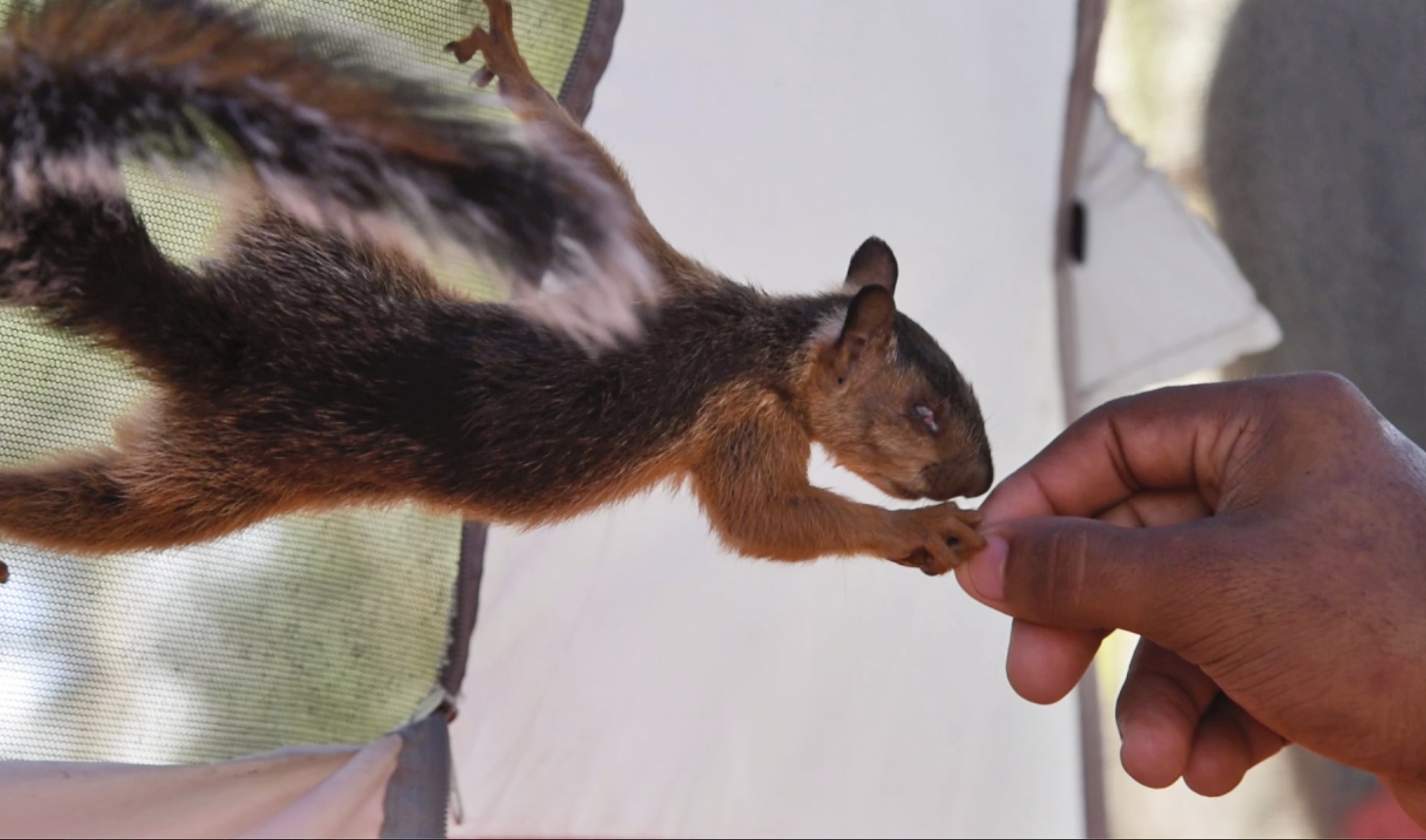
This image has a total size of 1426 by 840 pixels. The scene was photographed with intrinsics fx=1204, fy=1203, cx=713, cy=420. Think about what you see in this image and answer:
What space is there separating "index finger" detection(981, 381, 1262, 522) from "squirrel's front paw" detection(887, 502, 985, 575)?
0.24ft

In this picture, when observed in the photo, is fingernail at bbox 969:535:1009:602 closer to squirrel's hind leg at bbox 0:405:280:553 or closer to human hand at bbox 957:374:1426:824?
human hand at bbox 957:374:1426:824

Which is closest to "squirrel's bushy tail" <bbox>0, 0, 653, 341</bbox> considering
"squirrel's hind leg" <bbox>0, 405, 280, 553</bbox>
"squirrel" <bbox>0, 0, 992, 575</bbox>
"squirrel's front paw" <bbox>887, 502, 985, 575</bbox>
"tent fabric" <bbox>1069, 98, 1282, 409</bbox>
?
"squirrel" <bbox>0, 0, 992, 575</bbox>

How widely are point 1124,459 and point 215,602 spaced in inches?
38.7

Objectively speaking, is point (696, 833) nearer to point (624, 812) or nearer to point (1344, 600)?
point (624, 812)

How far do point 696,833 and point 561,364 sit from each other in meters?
1.04

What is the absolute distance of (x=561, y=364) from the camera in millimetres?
982

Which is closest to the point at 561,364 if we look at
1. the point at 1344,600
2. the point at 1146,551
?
the point at 1146,551

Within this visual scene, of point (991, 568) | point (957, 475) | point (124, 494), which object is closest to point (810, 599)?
point (957, 475)

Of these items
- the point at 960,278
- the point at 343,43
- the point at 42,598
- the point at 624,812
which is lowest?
the point at 624,812

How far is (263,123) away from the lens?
2.54 ft

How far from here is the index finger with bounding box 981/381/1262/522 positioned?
1.03 meters

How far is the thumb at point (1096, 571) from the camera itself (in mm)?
865

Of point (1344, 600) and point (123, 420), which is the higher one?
point (1344, 600)

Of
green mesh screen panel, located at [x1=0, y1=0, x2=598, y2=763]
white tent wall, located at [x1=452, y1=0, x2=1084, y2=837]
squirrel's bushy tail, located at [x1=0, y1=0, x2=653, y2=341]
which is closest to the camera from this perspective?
squirrel's bushy tail, located at [x1=0, y1=0, x2=653, y2=341]
